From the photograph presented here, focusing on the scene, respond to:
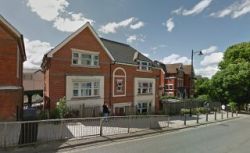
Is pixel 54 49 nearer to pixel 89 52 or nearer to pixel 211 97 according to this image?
pixel 89 52

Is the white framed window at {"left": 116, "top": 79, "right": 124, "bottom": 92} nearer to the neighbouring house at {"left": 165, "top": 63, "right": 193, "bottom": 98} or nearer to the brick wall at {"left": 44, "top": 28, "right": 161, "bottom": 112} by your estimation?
the brick wall at {"left": 44, "top": 28, "right": 161, "bottom": 112}

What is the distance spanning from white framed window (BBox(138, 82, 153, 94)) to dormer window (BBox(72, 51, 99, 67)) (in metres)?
7.97

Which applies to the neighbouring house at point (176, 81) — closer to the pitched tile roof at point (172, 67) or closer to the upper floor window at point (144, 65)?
the pitched tile roof at point (172, 67)

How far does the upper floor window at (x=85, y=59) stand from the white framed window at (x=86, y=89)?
1793mm

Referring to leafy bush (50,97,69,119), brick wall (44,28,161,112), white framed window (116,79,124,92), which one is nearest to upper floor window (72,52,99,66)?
brick wall (44,28,161,112)

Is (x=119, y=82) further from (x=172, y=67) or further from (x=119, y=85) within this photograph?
(x=172, y=67)

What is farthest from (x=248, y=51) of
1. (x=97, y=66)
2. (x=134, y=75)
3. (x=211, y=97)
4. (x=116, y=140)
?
(x=116, y=140)

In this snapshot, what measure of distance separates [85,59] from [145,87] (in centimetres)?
1049

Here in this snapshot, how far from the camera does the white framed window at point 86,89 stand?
74.4 ft

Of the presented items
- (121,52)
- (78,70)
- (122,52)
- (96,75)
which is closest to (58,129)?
(78,70)

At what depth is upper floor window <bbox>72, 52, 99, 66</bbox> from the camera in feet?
75.2

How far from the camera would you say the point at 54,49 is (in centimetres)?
2122

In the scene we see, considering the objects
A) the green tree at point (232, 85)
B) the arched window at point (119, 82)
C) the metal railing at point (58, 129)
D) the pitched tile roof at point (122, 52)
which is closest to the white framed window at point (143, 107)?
the arched window at point (119, 82)

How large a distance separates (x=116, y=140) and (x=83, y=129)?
6.76 ft
